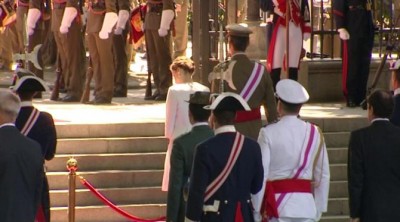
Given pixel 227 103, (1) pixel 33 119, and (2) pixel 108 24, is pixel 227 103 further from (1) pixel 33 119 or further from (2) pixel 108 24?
(2) pixel 108 24

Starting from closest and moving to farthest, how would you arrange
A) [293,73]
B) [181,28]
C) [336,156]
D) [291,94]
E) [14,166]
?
[14,166] < [291,94] < [336,156] < [293,73] < [181,28]

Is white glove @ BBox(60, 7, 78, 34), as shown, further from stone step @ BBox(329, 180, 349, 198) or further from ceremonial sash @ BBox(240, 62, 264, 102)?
ceremonial sash @ BBox(240, 62, 264, 102)

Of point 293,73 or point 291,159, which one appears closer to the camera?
point 291,159

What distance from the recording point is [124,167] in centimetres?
→ 1628

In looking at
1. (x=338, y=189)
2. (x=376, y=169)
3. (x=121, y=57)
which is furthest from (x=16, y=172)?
(x=121, y=57)

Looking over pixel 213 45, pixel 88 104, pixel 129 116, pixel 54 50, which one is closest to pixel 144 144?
pixel 129 116

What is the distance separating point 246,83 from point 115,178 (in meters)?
3.10

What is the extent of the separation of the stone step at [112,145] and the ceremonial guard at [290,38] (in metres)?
2.48

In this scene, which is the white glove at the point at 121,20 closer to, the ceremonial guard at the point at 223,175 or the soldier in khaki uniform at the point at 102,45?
the soldier in khaki uniform at the point at 102,45

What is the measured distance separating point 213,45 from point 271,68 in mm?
800

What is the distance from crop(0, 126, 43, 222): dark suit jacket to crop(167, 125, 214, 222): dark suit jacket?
4.30 ft

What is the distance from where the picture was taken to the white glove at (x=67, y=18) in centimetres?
1997

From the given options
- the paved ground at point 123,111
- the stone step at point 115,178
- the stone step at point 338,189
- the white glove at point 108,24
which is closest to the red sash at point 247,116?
the stone step at point 115,178

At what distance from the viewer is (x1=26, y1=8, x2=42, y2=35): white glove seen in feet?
68.0
